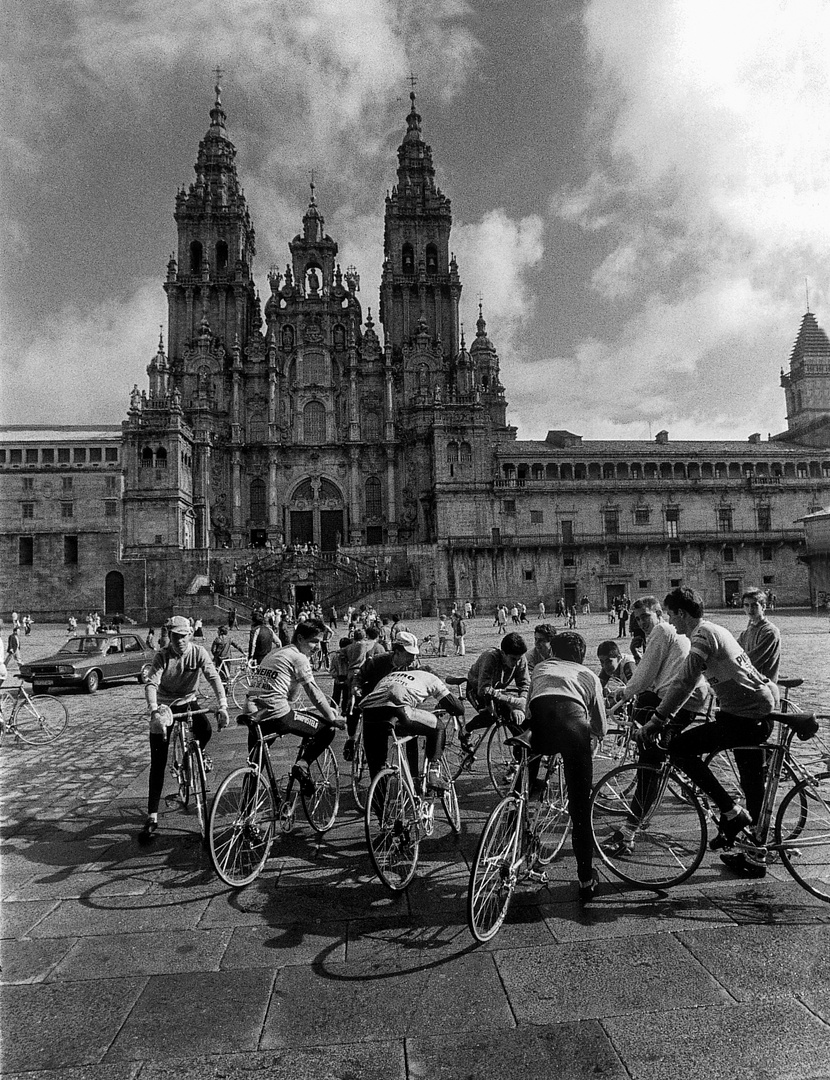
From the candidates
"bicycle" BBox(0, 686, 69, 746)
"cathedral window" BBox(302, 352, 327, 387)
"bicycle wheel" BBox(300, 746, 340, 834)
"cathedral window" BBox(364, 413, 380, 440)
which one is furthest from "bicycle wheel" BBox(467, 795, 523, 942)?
"cathedral window" BBox(302, 352, 327, 387)

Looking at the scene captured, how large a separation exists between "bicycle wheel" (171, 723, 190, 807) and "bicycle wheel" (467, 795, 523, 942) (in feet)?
11.4

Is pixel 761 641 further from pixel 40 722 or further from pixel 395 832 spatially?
pixel 40 722

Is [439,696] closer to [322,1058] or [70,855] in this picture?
[322,1058]

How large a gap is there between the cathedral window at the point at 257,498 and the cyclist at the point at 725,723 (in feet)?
173

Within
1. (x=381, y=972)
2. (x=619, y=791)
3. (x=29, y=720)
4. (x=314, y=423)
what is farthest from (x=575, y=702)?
(x=314, y=423)

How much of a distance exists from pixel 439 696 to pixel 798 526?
57823mm

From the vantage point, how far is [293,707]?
6.22m

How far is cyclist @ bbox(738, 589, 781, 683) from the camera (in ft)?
21.3

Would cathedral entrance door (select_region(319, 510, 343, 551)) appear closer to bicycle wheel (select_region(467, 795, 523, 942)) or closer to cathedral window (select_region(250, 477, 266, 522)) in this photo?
cathedral window (select_region(250, 477, 266, 522))

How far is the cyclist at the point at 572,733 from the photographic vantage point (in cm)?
466

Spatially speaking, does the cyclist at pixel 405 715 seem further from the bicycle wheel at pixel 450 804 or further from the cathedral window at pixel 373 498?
the cathedral window at pixel 373 498

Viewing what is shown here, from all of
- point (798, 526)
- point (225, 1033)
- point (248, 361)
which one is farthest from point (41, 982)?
point (798, 526)

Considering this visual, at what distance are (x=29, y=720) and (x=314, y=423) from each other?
154 feet

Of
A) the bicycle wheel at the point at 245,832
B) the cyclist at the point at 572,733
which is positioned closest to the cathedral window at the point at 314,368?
the bicycle wheel at the point at 245,832
